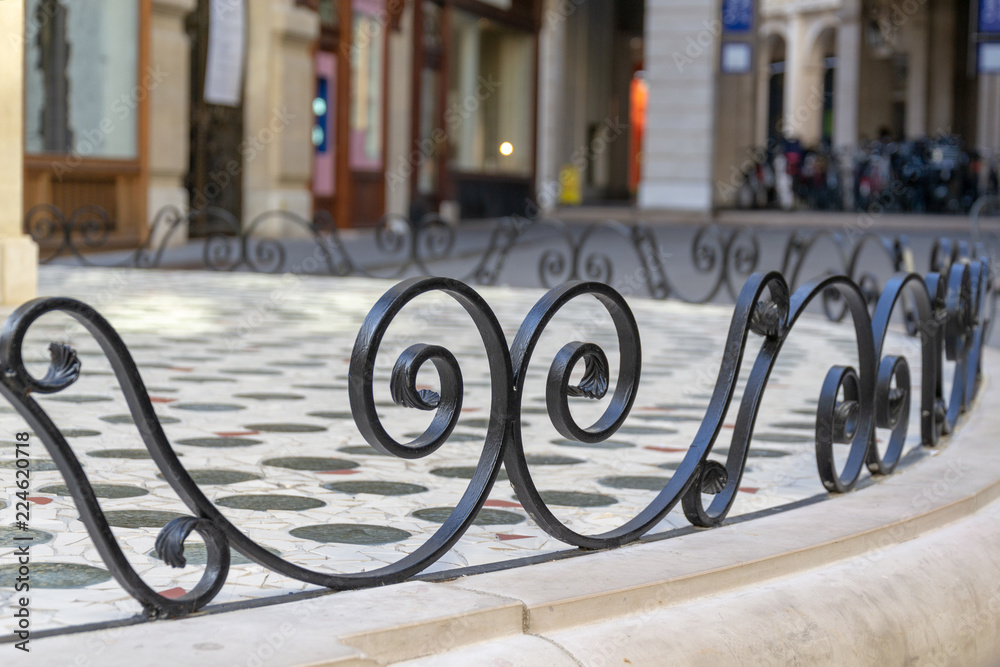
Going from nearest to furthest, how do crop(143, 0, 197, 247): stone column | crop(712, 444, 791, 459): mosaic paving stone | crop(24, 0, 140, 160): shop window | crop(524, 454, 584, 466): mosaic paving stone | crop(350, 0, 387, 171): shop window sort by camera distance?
crop(524, 454, 584, 466): mosaic paving stone → crop(712, 444, 791, 459): mosaic paving stone → crop(24, 0, 140, 160): shop window → crop(143, 0, 197, 247): stone column → crop(350, 0, 387, 171): shop window

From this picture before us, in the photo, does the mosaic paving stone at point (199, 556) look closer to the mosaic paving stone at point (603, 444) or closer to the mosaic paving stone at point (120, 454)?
the mosaic paving stone at point (120, 454)

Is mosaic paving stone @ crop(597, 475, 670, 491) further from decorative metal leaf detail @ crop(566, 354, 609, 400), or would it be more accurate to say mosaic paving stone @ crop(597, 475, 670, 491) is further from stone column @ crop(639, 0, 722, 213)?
stone column @ crop(639, 0, 722, 213)

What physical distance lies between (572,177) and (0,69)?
25.8 meters

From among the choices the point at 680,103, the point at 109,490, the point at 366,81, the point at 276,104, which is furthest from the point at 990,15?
the point at 109,490

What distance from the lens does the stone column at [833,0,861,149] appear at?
127ft

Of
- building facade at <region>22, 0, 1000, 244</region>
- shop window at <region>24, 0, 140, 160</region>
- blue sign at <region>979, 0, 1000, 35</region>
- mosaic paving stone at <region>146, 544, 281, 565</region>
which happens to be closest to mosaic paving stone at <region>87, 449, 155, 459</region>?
mosaic paving stone at <region>146, 544, 281, 565</region>

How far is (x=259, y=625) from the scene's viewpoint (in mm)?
2018

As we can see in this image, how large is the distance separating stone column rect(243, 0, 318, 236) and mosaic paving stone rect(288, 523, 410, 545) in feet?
45.6

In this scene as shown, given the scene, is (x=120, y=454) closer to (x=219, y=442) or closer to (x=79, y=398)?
(x=219, y=442)

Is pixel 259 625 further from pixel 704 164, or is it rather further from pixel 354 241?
pixel 704 164

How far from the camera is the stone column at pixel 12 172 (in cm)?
698

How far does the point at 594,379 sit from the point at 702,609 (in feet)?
1.40

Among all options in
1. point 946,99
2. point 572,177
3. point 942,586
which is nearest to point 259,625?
point 942,586

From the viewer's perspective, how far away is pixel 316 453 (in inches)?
153
